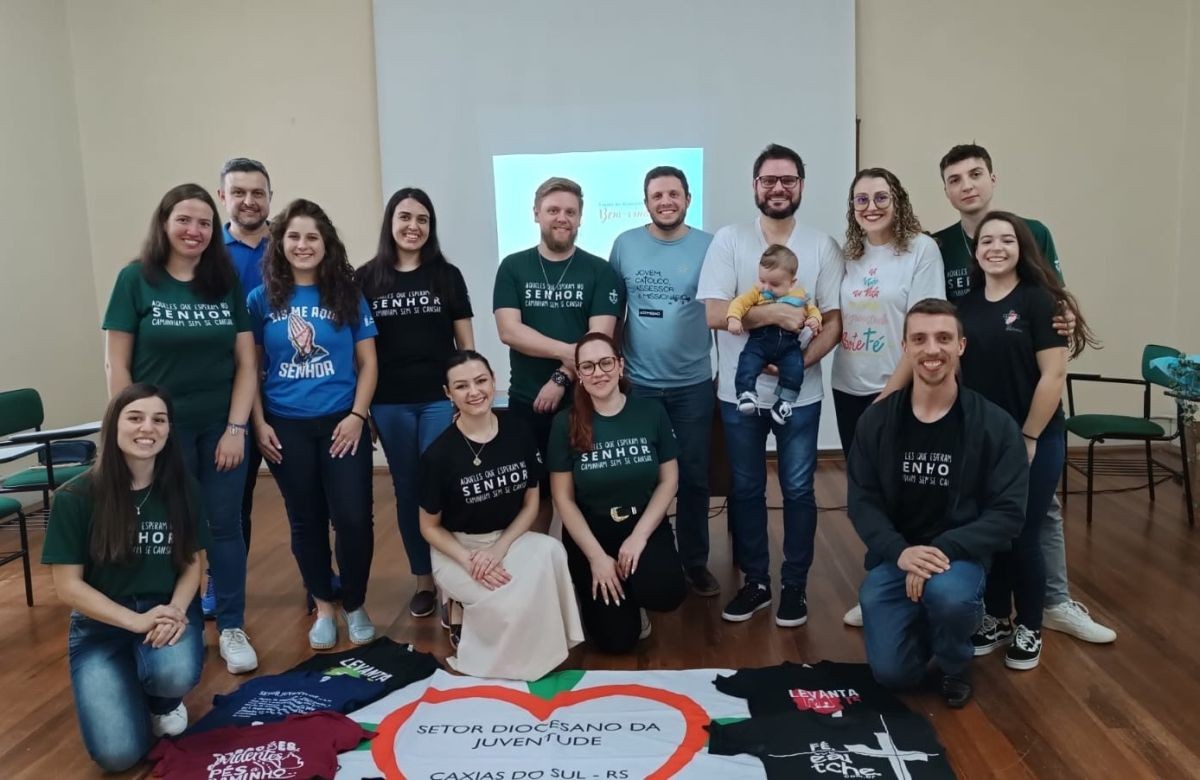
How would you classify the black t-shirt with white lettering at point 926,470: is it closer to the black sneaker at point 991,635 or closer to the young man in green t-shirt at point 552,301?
the black sneaker at point 991,635

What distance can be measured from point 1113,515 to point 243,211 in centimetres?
418

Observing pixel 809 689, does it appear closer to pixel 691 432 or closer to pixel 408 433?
pixel 691 432

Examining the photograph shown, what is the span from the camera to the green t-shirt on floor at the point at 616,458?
2.81 metres

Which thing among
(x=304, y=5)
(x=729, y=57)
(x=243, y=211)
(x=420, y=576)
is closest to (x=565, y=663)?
(x=420, y=576)

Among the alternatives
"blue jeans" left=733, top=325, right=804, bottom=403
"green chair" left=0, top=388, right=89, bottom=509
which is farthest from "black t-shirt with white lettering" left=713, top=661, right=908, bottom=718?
"green chair" left=0, top=388, right=89, bottom=509

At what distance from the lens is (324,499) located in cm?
296

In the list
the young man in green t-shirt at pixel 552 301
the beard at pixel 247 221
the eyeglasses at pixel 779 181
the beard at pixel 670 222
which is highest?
the eyeglasses at pixel 779 181

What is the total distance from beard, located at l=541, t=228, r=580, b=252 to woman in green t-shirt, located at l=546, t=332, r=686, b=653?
16.5 inches

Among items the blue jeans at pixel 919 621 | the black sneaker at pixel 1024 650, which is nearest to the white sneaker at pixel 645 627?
the blue jeans at pixel 919 621

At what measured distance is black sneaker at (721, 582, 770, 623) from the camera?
10.1 ft

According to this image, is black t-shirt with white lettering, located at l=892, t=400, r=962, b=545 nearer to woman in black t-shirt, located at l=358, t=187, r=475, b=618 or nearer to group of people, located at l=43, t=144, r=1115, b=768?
group of people, located at l=43, t=144, r=1115, b=768

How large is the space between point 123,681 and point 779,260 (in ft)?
7.56

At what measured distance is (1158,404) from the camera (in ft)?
17.5

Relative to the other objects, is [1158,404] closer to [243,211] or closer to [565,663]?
[565,663]
